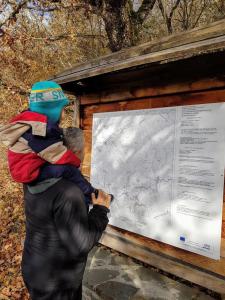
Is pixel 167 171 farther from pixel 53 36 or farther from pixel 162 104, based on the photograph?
pixel 53 36

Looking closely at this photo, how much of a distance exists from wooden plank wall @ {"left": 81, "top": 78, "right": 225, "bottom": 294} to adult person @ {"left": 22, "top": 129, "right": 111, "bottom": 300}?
1649 mm

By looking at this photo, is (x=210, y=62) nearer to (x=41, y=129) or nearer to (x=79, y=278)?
(x=41, y=129)

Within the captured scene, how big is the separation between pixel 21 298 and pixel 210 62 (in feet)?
13.0

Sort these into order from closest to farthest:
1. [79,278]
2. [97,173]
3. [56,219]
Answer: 1. [56,219]
2. [79,278]
3. [97,173]

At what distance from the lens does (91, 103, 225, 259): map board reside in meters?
3.18

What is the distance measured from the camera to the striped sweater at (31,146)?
6.65 feet

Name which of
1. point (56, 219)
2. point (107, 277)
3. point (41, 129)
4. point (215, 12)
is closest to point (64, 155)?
point (41, 129)

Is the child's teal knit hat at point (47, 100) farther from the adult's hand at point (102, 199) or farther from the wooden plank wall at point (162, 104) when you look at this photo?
the wooden plank wall at point (162, 104)

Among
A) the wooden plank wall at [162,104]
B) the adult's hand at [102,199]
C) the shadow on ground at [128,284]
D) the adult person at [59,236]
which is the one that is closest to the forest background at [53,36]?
the shadow on ground at [128,284]

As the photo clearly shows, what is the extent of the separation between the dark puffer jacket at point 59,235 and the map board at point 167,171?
1.43m

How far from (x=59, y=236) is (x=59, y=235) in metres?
0.02

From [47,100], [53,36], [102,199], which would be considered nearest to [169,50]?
[47,100]

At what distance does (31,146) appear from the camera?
204 cm

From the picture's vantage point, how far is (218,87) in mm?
3236
